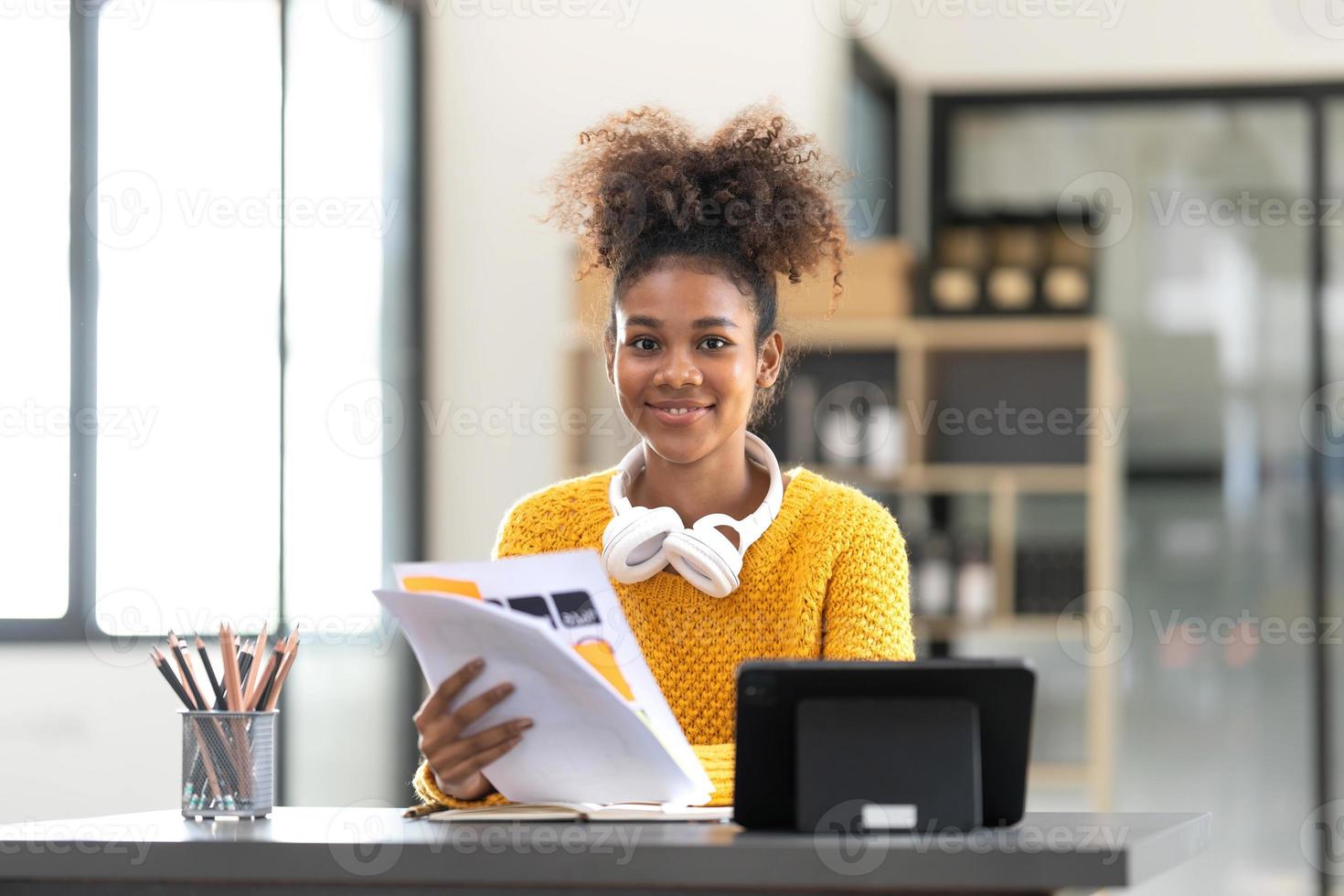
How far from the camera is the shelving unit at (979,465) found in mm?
4773

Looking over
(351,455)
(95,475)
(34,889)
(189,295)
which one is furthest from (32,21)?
(34,889)

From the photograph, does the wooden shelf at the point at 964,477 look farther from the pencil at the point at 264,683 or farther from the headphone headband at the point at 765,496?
the pencil at the point at 264,683

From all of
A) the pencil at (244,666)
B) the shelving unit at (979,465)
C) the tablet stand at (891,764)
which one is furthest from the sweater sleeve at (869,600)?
the shelving unit at (979,465)

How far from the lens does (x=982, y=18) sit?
5719 millimetres

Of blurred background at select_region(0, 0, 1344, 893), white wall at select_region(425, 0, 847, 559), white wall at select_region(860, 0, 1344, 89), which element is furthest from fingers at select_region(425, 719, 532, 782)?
white wall at select_region(860, 0, 1344, 89)

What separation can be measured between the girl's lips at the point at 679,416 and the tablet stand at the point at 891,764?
665 mm

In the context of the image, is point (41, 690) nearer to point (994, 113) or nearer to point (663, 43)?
point (663, 43)

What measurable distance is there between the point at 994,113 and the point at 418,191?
2062mm

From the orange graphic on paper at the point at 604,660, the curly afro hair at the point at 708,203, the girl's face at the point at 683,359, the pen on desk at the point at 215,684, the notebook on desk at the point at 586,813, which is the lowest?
the notebook on desk at the point at 586,813

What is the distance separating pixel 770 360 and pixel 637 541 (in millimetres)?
382

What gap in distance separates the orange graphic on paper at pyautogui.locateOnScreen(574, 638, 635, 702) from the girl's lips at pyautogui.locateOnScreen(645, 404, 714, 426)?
0.52 meters

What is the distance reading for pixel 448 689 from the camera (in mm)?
1493

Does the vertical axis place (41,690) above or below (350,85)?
below

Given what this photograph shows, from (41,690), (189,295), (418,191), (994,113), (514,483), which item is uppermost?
(994,113)
